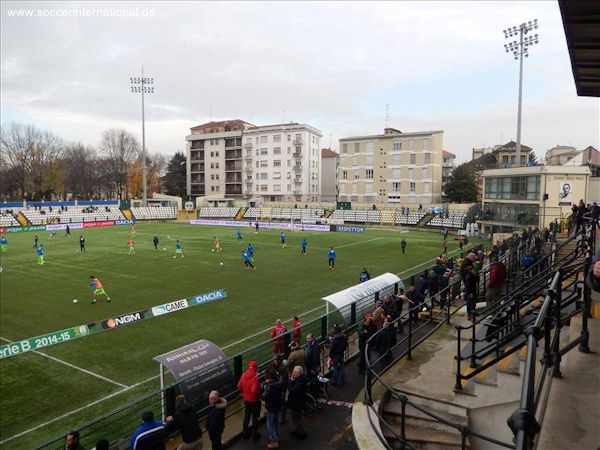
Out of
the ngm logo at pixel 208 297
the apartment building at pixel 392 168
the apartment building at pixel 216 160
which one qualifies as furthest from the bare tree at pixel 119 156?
the ngm logo at pixel 208 297

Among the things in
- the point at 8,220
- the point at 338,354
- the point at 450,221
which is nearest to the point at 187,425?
the point at 338,354

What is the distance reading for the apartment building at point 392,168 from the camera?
77.9 meters

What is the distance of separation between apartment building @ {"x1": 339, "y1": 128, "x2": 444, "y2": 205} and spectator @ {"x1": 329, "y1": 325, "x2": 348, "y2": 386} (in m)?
70.7

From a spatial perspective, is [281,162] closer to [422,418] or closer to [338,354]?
Result: [338,354]

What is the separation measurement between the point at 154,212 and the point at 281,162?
2850 cm

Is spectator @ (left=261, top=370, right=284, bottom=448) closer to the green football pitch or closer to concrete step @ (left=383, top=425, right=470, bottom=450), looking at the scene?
concrete step @ (left=383, top=425, right=470, bottom=450)

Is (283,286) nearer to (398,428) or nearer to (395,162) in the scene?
(398,428)

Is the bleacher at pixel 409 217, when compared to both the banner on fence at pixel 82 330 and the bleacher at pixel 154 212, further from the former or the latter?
the banner on fence at pixel 82 330

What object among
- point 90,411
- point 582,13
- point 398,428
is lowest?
point 90,411

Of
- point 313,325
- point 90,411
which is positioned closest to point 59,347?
point 90,411

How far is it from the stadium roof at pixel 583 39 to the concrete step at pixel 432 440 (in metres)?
6.20

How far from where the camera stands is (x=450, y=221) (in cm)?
6359

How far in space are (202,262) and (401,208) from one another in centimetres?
4699

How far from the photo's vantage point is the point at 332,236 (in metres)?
55.2
